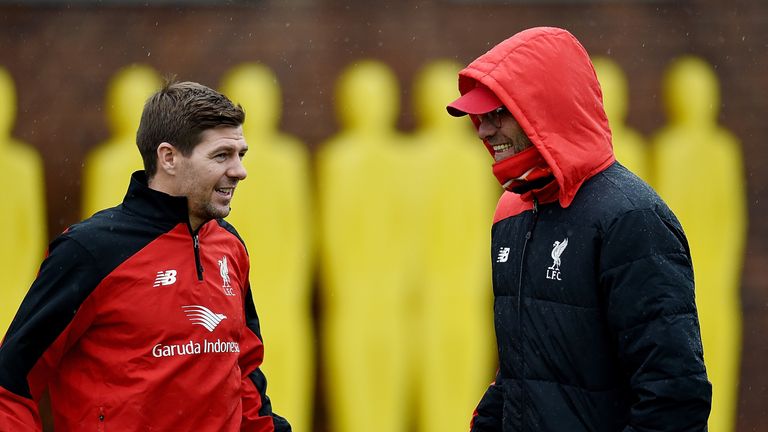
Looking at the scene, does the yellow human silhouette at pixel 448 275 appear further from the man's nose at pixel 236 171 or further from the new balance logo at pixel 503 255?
the new balance logo at pixel 503 255

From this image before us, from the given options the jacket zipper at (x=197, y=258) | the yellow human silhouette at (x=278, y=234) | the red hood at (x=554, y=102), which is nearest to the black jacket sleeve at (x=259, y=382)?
the jacket zipper at (x=197, y=258)

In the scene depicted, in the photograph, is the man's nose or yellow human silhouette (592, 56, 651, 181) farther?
yellow human silhouette (592, 56, 651, 181)

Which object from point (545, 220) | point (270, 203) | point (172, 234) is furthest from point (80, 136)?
point (545, 220)

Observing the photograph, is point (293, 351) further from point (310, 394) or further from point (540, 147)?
point (540, 147)

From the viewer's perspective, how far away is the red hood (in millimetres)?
2469

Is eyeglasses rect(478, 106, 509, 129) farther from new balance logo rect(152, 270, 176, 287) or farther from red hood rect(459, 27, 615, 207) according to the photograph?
new balance logo rect(152, 270, 176, 287)

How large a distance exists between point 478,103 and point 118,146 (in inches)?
123

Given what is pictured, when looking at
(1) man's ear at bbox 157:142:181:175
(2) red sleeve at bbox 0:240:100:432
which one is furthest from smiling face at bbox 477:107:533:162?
(2) red sleeve at bbox 0:240:100:432

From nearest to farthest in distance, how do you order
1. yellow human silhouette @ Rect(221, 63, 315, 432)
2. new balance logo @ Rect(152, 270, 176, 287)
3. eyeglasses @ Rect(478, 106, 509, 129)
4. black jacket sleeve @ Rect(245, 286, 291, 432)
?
eyeglasses @ Rect(478, 106, 509, 129), new balance logo @ Rect(152, 270, 176, 287), black jacket sleeve @ Rect(245, 286, 291, 432), yellow human silhouette @ Rect(221, 63, 315, 432)

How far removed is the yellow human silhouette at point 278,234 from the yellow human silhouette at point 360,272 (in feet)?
0.33

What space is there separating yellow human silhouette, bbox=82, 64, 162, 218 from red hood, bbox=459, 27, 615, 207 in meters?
3.10

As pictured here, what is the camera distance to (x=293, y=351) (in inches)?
212

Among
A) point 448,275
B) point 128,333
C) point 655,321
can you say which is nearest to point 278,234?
point 448,275

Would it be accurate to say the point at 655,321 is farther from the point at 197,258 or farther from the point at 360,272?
the point at 360,272
